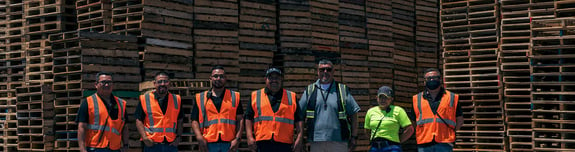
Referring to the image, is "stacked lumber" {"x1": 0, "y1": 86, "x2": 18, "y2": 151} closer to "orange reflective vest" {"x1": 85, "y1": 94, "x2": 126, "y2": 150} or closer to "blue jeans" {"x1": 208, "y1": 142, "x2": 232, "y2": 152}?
"orange reflective vest" {"x1": 85, "y1": 94, "x2": 126, "y2": 150}

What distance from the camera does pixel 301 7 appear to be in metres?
14.2

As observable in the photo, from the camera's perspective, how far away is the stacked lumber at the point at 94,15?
1234cm

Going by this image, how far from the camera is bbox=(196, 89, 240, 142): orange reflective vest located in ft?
27.0

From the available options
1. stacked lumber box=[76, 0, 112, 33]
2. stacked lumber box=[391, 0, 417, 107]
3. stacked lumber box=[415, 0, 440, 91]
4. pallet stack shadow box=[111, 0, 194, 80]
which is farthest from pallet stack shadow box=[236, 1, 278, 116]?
stacked lumber box=[415, 0, 440, 91]

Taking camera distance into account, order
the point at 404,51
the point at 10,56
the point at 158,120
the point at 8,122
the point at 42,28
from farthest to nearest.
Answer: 1. the point at 404,51
2. the point at 10,56
3. the point at 8,122
4. the point at 42,28
5. the point at 158,120

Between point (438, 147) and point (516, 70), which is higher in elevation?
point (516, 70)

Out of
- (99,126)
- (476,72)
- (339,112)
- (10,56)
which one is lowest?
(99,126)

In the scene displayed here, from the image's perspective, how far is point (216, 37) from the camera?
12922 millimetres

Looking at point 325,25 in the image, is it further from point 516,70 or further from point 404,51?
point 516,70

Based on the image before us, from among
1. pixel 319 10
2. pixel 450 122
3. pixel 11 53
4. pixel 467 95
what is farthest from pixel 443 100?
pixel 11 53

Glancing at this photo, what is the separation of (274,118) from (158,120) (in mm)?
1422

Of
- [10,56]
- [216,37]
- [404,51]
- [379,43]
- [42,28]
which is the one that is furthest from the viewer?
[404,51]

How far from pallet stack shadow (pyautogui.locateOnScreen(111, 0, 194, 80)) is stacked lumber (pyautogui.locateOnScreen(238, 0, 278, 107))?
3.75 ft

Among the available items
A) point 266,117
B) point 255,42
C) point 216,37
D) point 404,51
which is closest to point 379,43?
point 404,51
